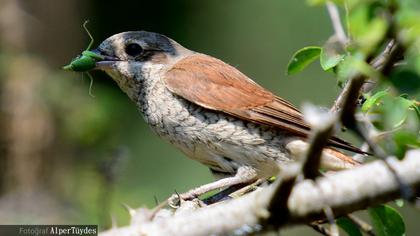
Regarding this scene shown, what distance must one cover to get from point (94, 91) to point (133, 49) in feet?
10.00

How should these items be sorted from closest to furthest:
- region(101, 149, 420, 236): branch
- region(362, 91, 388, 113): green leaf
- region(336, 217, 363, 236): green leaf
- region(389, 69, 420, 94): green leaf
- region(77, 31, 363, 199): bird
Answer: region(389, 69, 420, 94): green leaf → region(101, 149, 420, 236): branch → region(362, 91, 388, 113): green leaf → region(336, 217, 363, 236): green leaf → region(77, 31, 363, 199): bird

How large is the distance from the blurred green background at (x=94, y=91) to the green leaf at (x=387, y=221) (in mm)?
2953

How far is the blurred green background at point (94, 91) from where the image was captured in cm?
→ 721

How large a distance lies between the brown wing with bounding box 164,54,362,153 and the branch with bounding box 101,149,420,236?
6.52 feet

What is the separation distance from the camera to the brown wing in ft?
15.1

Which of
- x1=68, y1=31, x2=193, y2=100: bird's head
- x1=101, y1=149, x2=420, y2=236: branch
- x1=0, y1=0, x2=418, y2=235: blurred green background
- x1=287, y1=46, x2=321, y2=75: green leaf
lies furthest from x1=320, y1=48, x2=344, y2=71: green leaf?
x1=0, y1=0, x2=418, y2=235: blurred green background

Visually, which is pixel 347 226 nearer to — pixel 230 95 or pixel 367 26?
pixel 367 26

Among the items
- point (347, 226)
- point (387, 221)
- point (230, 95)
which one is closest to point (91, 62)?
point (230, 95)

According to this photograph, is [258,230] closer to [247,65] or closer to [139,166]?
[139,166]

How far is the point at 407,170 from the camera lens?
6.98ft

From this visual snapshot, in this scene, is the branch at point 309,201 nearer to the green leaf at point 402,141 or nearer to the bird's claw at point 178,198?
the green leaf at point 402,141

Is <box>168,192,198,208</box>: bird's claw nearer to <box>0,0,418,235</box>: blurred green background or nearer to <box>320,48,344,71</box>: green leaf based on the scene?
<box>320,48,344,71</box>: green leaf

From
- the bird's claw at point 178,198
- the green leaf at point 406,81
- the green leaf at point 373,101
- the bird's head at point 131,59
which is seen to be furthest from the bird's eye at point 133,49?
the green leaf at point 406,81

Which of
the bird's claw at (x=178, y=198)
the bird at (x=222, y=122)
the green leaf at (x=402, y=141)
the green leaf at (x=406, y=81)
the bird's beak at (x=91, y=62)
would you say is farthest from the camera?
Answer: the bird's beak at (x=91, y=62)
